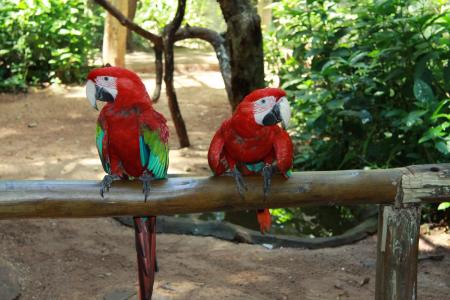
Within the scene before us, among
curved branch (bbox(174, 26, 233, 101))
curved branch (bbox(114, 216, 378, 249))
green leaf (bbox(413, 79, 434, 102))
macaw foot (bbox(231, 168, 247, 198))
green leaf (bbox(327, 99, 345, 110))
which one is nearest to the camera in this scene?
macaw foot (bbox(231, 168, 247, 198))

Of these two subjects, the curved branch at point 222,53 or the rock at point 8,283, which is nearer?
the rock at point 8,283

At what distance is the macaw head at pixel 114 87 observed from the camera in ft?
5.89

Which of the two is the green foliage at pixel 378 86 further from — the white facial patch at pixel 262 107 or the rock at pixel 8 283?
the rock at pixel 8 283

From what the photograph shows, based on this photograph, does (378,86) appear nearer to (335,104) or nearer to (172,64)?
(335,104)

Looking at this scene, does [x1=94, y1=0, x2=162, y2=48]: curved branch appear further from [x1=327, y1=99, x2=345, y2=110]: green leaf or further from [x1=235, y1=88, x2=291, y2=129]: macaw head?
[x1=235, y1=88, x2=291, y2=129]: macaw head

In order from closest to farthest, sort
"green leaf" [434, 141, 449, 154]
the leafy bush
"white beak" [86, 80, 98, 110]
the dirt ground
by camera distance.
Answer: "white beak" [86, 80, 98, 110] → the dirt ground → "green leaf" [434, 141, 449, 154] → the leafy bush

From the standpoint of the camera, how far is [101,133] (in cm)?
196

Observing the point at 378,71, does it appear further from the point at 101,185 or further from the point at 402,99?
the point at 101,185

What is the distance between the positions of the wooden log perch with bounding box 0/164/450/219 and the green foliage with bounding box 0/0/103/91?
6346 millimetres

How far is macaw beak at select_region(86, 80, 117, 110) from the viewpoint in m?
1.79

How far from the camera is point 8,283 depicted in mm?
2844

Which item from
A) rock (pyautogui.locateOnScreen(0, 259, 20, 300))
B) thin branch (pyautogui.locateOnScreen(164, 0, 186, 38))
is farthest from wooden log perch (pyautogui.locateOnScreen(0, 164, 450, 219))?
thin branch (pyautogui.locateOnScreen(164, 0, 186, 38))

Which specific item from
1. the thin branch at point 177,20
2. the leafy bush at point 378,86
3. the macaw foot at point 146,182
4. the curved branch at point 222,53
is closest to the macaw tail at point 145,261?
the macaw foot at point 146,182

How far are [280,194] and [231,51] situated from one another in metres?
2.67
